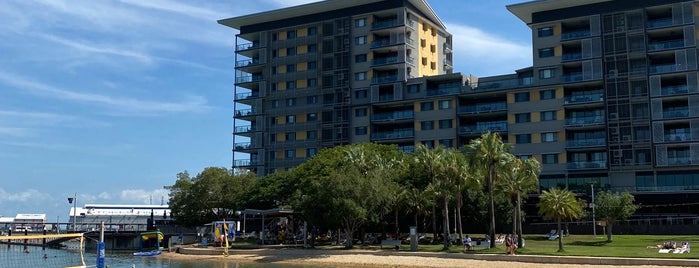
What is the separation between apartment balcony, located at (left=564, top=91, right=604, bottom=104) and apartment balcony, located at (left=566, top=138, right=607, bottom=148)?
564 centimetres

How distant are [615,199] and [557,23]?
42192 mm

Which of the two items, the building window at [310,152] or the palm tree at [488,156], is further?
the building window at [310,152]

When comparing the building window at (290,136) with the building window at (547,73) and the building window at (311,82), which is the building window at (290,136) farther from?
the building window at (547,73)

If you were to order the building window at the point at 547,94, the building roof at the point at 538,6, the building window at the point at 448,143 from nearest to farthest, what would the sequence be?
the building roof at the point at 538,6 → the building window at the point at 547,94 → the building window at the point at 448,143

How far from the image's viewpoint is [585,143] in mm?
106625

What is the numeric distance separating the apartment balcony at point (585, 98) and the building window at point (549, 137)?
16.5ft

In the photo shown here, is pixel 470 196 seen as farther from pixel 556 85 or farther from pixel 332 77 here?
pixel 332 77

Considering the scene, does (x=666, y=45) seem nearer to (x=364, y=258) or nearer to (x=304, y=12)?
(x=304, y=12)

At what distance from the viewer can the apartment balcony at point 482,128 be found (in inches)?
4439

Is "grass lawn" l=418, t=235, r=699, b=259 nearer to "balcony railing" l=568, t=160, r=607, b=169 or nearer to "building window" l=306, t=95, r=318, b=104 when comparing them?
"balcony railing" l=568, t=160, r=607, b=169

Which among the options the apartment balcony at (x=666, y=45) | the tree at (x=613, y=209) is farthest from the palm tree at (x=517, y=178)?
the apartment balcony at (x=666, y=45)

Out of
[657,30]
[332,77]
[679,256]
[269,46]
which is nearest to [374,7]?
[332,77]

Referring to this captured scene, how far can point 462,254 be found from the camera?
207ft

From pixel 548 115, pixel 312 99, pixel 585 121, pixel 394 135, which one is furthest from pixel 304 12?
pixel 585 121
